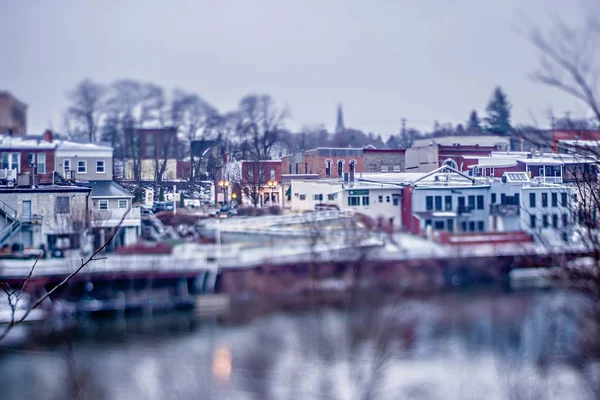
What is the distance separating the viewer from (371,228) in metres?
6.01

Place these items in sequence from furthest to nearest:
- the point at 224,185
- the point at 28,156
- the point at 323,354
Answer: the point at 323,354, the point at 224,185, the point at 28,156

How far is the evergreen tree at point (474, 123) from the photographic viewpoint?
6.31 metres

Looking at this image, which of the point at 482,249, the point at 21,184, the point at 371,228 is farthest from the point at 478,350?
the point at 21,184

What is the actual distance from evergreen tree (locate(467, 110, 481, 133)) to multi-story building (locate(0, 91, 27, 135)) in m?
4.08

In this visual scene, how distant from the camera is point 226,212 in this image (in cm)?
535

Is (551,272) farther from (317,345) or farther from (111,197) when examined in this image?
(317,345)

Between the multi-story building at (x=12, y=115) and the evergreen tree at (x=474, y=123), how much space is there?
4.08 m

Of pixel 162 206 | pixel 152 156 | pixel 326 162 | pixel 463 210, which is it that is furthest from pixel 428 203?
pixel 152 156

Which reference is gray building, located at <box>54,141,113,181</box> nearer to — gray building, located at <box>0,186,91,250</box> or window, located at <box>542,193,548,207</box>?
gray building, located at <box>0,186,91,250</box>

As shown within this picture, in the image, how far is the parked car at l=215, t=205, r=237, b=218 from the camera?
529cm

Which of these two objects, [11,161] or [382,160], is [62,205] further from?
[382,160]

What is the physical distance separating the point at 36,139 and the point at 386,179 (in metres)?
2.79

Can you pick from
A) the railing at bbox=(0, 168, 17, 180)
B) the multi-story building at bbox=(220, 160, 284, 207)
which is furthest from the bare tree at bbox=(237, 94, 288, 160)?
the railing at bbox=(0, 168, 17, 180)

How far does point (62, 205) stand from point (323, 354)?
8.63 ft
